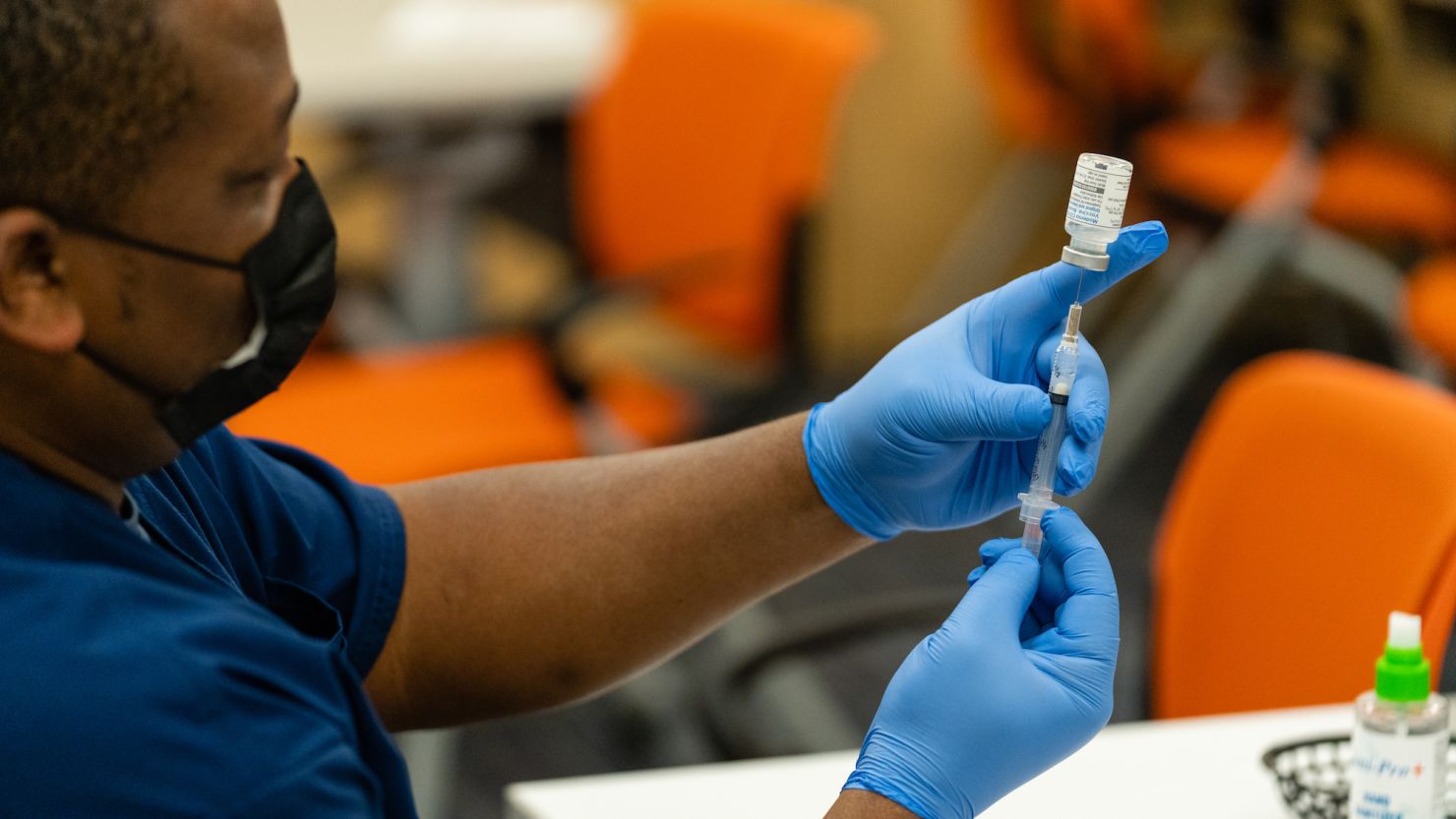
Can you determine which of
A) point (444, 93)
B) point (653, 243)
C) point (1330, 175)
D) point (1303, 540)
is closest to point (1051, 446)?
point (1303, 540)

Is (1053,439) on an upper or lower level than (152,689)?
upper

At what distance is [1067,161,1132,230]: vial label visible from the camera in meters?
0.90

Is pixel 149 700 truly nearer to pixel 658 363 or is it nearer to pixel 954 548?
pixel 658 363

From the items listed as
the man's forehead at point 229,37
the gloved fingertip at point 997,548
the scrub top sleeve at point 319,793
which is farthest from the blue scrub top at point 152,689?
the gloved fingertip at point 997,548

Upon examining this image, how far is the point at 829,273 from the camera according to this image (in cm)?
375

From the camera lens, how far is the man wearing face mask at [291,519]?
28.6 inches

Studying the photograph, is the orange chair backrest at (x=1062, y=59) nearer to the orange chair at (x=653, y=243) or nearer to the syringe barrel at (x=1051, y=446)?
the orange chair at (x=653, y=243)

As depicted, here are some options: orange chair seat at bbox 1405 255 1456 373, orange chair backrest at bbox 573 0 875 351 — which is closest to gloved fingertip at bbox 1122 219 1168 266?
orange chair backrest at bbox 573 0 875 351

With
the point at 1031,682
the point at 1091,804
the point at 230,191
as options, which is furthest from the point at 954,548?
the point at 230,191

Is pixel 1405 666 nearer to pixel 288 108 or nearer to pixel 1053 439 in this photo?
pixel 1053 439

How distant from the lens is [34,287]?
0.76m

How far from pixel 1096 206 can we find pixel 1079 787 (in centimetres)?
41

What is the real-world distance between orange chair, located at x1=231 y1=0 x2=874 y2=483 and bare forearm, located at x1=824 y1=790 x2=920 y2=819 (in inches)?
44.3

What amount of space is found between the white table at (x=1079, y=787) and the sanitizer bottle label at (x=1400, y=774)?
0.45ft
